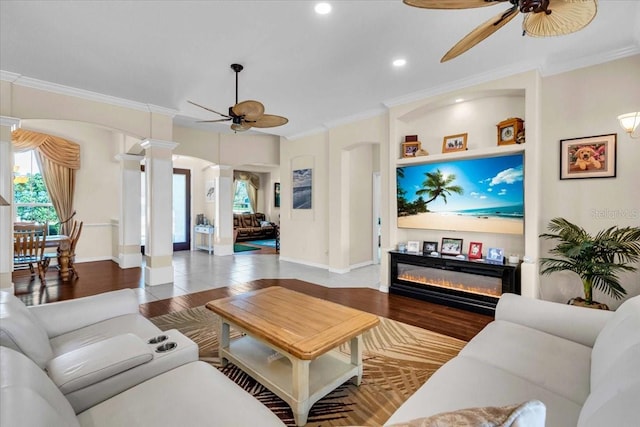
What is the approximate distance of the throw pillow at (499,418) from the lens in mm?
582

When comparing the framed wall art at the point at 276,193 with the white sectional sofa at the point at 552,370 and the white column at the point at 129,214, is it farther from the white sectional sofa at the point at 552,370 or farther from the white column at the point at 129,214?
the white sectional sofa at the point at 552,370

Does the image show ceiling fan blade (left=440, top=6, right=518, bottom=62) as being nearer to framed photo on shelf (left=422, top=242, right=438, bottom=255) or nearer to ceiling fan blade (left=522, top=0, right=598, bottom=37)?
ceiling fan blade (left=522, top=0, right=598, bottom=37)

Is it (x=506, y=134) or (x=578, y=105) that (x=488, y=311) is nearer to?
(x=506, y=134)

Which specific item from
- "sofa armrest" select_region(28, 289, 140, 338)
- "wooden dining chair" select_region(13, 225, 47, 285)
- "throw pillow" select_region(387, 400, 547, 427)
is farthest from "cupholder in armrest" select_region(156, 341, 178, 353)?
"wooden dining chair" select_region(13, 225, 47, 285)

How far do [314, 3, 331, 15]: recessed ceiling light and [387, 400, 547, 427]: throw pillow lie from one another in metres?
2.82

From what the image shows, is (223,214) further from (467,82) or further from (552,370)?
(552,370)

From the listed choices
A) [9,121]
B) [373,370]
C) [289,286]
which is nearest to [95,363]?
[373,370]

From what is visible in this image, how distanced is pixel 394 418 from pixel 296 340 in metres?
0.75

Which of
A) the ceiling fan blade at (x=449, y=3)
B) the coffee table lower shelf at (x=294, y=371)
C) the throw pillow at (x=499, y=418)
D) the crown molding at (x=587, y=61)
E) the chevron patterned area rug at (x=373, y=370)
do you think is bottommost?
the chevron patterned area rug at (x=373, y=370)

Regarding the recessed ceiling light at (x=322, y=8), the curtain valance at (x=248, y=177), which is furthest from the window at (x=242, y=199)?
the recessed ceiling light at (x=322, y=8)

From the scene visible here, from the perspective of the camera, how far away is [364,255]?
6668mm

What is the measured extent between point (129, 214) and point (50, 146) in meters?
2.17

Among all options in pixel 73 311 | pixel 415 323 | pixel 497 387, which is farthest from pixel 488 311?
pixel 73 311

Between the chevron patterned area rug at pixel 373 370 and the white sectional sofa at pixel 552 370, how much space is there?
63 centimetres
